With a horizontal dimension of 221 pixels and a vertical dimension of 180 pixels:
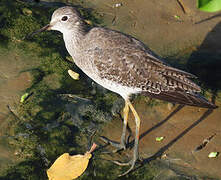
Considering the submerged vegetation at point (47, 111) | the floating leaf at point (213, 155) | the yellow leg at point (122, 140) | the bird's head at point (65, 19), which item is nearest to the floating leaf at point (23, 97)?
the submerged vegetation at point (47, 111)

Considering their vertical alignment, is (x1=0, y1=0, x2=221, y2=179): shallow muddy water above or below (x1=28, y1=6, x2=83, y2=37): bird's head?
below

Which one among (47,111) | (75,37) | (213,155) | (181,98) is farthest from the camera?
(47,111)

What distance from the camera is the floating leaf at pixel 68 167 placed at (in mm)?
5898

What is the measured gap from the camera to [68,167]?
5996mm

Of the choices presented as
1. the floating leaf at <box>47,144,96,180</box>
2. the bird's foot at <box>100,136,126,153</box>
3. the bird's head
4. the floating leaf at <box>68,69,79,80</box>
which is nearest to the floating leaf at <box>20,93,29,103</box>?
the floating leaf at <box>68,69,79,80</box>

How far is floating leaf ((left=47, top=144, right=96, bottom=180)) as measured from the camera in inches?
232

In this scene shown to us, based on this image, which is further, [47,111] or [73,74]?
[73,74]

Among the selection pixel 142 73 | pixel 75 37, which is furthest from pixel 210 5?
pixel 75 37

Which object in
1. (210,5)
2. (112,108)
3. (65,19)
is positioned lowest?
(112,108)

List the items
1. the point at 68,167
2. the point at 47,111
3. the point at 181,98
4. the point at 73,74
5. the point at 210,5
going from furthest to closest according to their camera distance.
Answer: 1. the point at 73,74
2. the point at 47,111
3. the point at 181,98
4. the point at 68,167
5. the point at 210,5

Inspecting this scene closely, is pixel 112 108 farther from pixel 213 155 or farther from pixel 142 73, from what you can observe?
pixel 213 155

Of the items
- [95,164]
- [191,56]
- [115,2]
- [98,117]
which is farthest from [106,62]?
[115,2]

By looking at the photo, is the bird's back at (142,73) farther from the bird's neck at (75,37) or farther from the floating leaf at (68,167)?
the floating leaf at (68,167)

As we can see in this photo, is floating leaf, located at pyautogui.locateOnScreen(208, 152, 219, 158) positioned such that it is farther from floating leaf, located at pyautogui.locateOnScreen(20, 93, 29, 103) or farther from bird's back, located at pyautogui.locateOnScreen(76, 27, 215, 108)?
floating leaf, located at pyautogui.locateOnScreen(20, 93, 29, 103)
